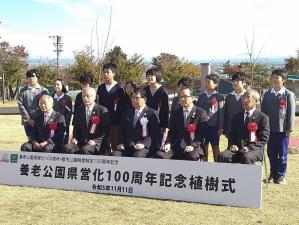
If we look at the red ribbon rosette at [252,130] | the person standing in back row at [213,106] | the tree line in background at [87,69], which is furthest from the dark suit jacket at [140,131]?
the tree line in background at [87,69]

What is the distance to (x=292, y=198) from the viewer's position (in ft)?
18.4

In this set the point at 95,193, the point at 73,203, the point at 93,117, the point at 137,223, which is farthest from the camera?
the point at 93,117

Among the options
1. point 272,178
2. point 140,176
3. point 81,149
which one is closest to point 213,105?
point 272,178

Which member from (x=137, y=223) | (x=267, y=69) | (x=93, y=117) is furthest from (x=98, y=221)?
(x=267, y=69)

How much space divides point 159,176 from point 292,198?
1.76 m

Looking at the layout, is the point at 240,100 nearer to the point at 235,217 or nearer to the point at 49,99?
the point at 235,217

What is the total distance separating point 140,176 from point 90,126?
1.30m

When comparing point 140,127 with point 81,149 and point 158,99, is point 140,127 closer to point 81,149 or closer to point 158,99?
point 158,99

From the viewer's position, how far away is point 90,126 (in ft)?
21.0

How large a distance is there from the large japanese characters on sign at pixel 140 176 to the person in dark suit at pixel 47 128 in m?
0.41

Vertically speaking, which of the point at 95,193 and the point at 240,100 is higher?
the point at 240,100

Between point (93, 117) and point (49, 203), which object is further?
point (93, 117)

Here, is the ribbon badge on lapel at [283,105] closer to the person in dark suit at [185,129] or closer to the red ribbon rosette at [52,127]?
the person in dark suit at [185,129]

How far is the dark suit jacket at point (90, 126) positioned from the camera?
21.0ft
